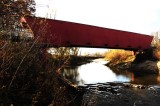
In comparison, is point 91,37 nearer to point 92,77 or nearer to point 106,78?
point 92,77

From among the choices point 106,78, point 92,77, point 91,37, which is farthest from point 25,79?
point 91,37

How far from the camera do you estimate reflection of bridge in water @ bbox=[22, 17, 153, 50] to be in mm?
21453

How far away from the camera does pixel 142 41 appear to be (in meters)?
30.4

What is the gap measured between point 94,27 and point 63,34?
147 inches

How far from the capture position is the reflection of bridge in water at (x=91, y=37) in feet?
70.4

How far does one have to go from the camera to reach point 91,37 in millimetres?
24516

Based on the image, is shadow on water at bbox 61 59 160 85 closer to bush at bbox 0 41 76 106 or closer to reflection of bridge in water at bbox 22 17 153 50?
reflection of bridge in water at bbox 22 17 153 50

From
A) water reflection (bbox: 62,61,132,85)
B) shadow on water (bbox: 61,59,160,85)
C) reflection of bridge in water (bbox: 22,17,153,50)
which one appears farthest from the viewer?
reflection of bridge in water (bbox: 22,17,153,50)

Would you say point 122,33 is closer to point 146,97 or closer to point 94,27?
point 94,27

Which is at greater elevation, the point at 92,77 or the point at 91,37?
the point at 91,37

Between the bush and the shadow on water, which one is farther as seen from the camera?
the shadow on water

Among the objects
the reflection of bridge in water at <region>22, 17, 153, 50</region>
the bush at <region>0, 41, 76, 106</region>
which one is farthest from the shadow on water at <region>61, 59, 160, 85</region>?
the bush at <region>0, 41, 76, 106</region>

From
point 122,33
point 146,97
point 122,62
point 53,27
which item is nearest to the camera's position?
point 146,97

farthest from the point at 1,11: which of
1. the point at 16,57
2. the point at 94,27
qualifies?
the point at 94,27
